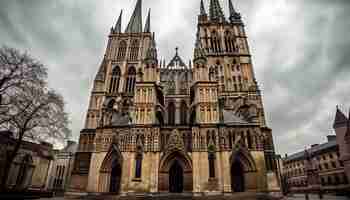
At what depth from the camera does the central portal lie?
23011mm

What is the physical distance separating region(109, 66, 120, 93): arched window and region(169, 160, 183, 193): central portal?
21.5m

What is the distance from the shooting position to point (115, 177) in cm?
2423

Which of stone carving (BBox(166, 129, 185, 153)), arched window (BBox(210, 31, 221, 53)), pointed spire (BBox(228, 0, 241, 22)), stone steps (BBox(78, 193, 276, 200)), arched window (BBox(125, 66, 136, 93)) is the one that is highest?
pointed spire (BBox(228, 0, 241, 22))

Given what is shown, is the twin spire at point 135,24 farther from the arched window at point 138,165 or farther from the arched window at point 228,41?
the arched window at point 138,165

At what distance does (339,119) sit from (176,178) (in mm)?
33301

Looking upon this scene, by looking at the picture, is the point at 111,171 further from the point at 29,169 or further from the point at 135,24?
the point at 135,24

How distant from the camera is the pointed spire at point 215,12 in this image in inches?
1667

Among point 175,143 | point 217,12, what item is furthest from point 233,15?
point 175,143

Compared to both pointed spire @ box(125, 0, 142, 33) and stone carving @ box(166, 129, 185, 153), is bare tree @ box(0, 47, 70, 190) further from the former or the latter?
pointed spire @ box(125, 0, 142, 33)

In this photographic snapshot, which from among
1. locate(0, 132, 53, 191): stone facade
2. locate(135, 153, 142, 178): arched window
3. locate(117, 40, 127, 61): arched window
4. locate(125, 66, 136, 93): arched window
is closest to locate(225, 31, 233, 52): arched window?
locate(125, 66, 136, 93): arched window

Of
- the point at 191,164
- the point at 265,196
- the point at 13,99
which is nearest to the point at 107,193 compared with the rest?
the point at 191,164

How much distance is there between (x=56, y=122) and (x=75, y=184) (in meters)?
11.5

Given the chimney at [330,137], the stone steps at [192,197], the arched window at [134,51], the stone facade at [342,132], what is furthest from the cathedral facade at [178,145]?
the chimney at [330,137]

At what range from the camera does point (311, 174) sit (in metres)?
26.8
